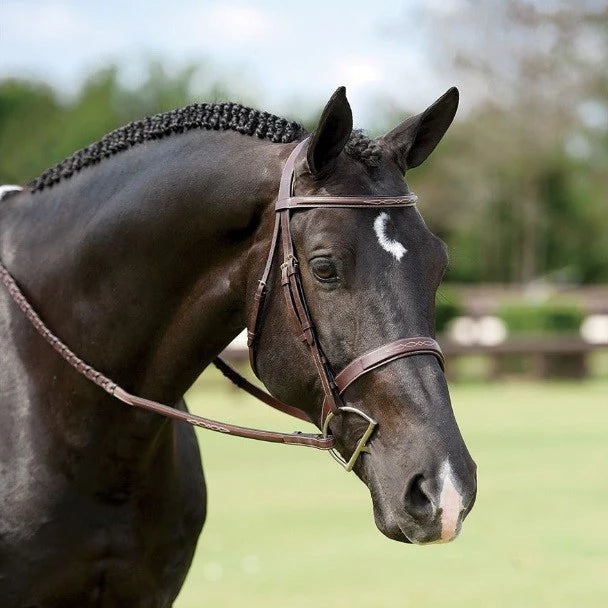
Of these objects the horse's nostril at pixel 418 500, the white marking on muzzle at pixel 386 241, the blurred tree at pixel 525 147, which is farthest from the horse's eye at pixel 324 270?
the blurred tree at pixel 525 147

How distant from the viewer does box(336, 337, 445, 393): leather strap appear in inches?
114

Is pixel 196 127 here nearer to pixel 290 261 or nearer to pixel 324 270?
pixel 290 261

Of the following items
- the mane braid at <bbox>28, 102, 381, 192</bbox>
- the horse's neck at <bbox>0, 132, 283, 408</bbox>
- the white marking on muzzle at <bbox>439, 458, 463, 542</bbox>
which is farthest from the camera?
the horse's neck at <bbox>0, 132, 283, 408</bbox>

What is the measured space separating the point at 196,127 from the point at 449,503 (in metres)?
1.54

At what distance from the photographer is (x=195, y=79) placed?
63.7 metres

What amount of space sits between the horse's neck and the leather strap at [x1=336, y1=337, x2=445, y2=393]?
52 cm

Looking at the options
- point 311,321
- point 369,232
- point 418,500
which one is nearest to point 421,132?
point 369,232

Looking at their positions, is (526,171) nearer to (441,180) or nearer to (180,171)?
(441,180)

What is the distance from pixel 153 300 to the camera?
3447mm

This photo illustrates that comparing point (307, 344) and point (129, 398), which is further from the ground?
point (307, 344)

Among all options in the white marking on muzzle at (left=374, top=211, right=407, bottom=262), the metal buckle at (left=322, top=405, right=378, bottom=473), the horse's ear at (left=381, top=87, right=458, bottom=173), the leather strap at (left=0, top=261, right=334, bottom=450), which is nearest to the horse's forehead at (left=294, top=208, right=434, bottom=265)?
the white marking on muzzle at (left=374, top=211, right=407, bottom=262)

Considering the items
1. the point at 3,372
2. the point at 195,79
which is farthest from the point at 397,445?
the point at 195,79

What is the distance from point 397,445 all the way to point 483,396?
1627 centimetres

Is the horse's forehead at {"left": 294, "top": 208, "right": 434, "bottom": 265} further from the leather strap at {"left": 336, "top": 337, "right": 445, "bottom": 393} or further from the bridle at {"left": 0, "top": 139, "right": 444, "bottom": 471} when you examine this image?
the leather strap at {"left": 336, "top": 337, "right": 445, "bottom": 393}
